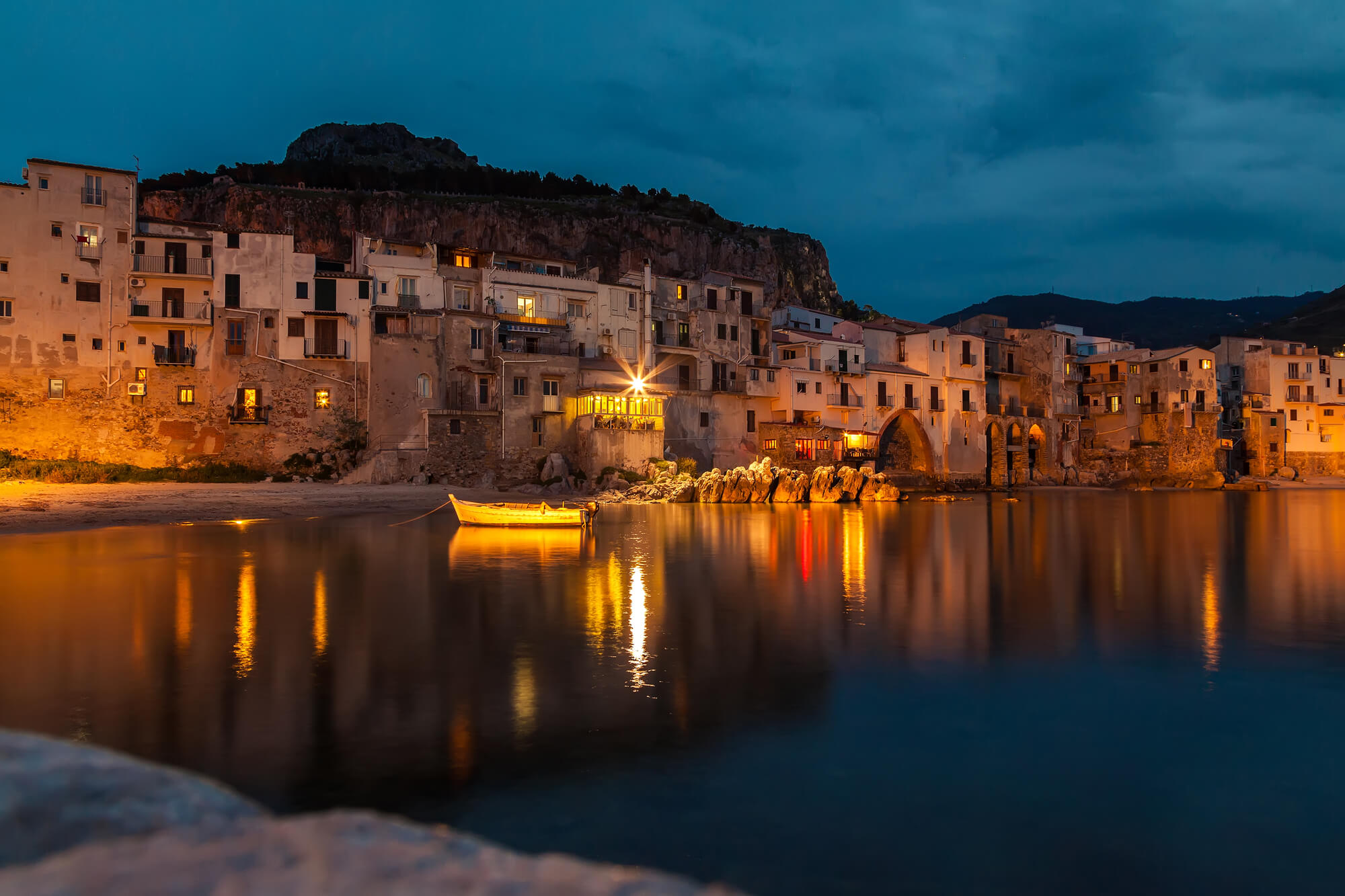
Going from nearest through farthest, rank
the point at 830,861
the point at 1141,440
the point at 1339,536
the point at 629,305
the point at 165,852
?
the point at 165,852
the point at 830,861
the point at 1339,536
the point at 629,305
the point at 1141,440

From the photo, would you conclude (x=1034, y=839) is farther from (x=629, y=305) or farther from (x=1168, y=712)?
(x=629, y=305)

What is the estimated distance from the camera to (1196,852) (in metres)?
6.63

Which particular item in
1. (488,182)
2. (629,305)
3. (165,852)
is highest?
(488,182)

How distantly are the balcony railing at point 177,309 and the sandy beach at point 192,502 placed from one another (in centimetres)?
912

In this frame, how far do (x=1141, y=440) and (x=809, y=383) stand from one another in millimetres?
33926

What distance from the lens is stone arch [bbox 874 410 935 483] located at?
65000 mm

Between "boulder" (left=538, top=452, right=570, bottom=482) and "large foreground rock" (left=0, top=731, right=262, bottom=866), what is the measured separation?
4635cm

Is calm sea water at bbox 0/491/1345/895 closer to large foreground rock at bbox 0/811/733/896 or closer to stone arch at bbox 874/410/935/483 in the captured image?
large foreground rock at bbox 0/811/733/896

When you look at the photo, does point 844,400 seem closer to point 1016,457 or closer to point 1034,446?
point 1016,457

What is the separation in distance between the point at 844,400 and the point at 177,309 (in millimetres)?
41100

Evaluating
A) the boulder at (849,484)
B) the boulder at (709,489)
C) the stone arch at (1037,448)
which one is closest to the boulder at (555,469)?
the boulder at (709,489)

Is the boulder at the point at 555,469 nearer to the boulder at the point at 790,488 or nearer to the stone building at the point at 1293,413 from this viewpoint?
the boulder at the point at 790,488

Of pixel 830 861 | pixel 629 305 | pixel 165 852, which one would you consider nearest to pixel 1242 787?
pixel 830 861

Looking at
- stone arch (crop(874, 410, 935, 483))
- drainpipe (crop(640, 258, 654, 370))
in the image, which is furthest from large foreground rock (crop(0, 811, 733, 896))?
stone arch (crop(874, 410, 935, 483))
